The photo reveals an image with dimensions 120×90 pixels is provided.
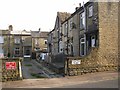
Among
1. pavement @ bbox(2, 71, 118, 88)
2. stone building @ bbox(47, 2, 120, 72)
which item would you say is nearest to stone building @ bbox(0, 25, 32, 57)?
stone building @ bbox(47, 2, 120, 72)

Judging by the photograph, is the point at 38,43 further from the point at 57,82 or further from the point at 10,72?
the point at 57,82

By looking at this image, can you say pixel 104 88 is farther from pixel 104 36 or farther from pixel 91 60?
pixel 104 36

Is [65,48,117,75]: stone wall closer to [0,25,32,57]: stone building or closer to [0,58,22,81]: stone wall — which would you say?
[0,58,22,81]: stone wall

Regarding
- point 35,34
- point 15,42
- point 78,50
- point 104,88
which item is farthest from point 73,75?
point 35,34

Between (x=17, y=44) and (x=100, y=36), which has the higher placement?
(x=100, y=36)

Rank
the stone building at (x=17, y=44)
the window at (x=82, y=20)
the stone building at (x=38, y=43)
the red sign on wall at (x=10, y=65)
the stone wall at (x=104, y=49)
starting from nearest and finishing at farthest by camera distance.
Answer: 1. the red sign on wall at (x=10, y=65)
2. the stone wall at (x=104, y=49)
3. the window at (x=82, y=20)
4. the stone building at (x=17, y=44)
5. the stone building at (x=38, y=43)

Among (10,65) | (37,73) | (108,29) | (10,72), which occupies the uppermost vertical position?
(108,29)

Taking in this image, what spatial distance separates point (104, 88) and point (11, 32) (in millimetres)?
55619

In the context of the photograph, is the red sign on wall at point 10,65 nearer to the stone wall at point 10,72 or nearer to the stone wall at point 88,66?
the stone wall at point 10,72

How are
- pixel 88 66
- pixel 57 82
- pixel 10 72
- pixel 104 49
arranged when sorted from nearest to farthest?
pixel 57 82 < pixel 10 72 < pixel 88 66 < pixel 104 49

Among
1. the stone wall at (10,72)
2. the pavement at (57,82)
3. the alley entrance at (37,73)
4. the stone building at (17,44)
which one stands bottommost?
the alley entrance at (37,73)

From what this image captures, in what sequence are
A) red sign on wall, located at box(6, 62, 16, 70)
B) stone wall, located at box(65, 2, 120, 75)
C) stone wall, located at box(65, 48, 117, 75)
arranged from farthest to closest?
stone wall, located at box(65, 2, 120, 75) < stone wall, located at box(65, 48, 117, 75) < red sign on wall, located at box(6, 62, 16, 70)

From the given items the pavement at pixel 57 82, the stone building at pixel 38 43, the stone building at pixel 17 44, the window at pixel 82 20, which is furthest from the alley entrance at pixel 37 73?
the stone building at pixel 38 43

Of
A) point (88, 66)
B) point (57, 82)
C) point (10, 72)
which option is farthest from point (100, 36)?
point (10, 72)
